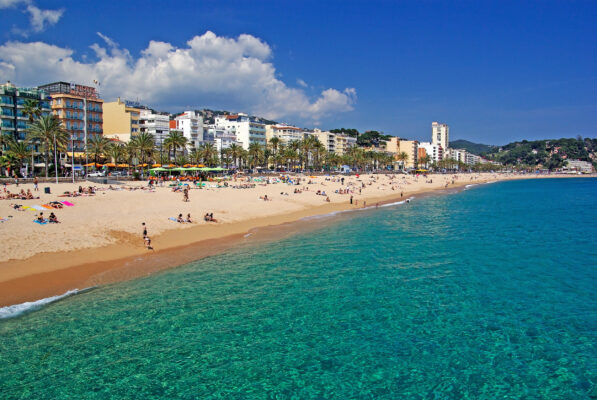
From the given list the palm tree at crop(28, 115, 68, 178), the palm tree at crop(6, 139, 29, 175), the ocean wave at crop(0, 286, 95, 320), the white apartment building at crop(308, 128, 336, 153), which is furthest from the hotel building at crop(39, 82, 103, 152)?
the white apartment building at crop(308, 128, 336, 153)

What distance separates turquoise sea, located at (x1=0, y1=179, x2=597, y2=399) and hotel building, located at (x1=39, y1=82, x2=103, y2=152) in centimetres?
7307

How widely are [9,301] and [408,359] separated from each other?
570 inches

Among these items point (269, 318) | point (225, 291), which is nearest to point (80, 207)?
point (225, 291)

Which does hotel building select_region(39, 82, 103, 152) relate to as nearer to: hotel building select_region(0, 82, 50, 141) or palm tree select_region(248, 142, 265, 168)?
hotel building select_region(0, 82, 50, 141)

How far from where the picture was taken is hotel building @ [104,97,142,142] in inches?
3755

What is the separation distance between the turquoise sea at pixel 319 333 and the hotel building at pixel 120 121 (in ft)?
274

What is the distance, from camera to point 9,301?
15.1 m

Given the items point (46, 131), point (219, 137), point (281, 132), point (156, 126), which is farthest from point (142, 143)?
point (281, 132)

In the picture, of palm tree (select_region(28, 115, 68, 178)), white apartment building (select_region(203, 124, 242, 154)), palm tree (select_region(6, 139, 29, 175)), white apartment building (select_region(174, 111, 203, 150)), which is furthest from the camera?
white apartment building (select_region(203, 124, 242, 154))

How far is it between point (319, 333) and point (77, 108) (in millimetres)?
86362

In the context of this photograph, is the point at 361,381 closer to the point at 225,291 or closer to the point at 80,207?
the point at 225,291

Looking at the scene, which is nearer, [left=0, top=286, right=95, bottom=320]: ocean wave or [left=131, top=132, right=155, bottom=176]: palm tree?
[left=0, top=286, right=95, bottom=320]: ocean wave

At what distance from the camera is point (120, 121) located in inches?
3787

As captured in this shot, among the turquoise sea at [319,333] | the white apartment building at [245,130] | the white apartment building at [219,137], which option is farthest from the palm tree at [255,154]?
the turquoise sea at [319,333]
